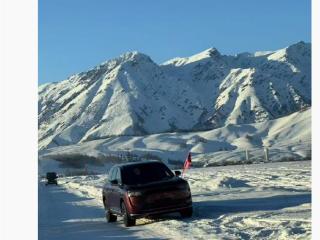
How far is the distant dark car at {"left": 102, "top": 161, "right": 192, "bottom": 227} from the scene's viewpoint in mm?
16516

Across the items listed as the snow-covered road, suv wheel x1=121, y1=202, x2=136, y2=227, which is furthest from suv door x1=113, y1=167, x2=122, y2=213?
suv wheel x1=121, y1=202, x2=136, y2=227

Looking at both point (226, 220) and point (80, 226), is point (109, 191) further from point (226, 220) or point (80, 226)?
point (226, 220)

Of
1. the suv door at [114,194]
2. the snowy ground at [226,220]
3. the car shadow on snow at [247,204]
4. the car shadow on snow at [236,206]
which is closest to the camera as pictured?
the snowy ground at [226,220]

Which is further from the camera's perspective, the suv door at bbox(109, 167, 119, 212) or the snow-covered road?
the suv door at bbox(109, 167, 119, 212)

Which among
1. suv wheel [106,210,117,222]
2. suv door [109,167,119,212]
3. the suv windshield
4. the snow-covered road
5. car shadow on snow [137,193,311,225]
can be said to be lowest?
the snow-covered road

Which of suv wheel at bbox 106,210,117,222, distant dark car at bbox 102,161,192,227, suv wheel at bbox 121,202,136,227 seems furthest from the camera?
suv wheel at bbox 106,210,117,222

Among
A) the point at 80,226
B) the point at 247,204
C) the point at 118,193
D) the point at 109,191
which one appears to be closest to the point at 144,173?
the point at 118,193

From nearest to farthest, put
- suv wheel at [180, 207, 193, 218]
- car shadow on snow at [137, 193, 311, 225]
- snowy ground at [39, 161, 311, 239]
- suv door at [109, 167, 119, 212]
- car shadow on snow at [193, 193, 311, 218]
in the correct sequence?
1. snowy ground at [39, 161, 311, 239]
2. suv wheel at [180, 207, 193, 218]
3. car shadow on snow at [137, 193, 311, 225]
4. suv door at [109, 167, 119, 212]
5. car shadow on snow at [193, 193, 311, 218]

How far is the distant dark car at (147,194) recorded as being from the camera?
16516mm

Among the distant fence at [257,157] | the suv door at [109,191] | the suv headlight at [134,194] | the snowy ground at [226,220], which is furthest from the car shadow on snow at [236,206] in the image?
the distant fence at [257,157]

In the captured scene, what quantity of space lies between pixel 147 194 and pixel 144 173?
4.40 ft

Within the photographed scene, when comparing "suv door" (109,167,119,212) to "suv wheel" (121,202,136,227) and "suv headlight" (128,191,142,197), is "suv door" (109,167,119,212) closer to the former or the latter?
"suv wheel" (121,202,136,227)

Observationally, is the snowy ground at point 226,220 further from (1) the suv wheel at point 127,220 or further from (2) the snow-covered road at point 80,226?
(1) the suv wheel at point 127,220

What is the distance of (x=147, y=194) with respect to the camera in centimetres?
1655
